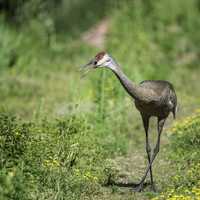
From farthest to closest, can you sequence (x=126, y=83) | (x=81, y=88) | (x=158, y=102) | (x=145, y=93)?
(x=81, y=88)
(x=158, y=102)
(x=145, y=93)
(x=126, y=83)

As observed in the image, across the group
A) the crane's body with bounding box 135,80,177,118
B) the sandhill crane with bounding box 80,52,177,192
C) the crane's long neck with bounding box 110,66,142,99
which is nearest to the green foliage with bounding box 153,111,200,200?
the sandhill crane with bounding box 80,52,177,192

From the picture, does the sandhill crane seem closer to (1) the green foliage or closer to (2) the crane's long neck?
(2) the crane's long neck

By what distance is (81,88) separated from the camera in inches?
509

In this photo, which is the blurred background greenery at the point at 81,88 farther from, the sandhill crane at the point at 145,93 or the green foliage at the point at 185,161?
the sandhill crane at the point at 145,93

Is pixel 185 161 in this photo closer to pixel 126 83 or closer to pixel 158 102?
pixel 158 102

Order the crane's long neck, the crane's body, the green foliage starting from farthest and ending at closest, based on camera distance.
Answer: the crane's body < the crane's long neck < the green foliage

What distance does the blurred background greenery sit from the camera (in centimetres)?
768

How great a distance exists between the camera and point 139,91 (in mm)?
8070

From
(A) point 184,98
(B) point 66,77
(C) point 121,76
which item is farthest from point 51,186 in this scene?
(B) point 66,77

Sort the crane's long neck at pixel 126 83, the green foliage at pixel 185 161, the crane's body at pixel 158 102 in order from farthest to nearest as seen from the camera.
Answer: the crane's body at pixel 158 102 < the crane's long neck at pixel 126 83 < the green foliage at pixel 185 161

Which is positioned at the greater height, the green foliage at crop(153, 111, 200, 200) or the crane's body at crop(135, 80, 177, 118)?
the crane's body at crop(135, 80, 177, 118)

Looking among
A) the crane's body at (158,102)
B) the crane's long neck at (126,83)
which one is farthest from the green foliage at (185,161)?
the crane's long neck at (126,83)

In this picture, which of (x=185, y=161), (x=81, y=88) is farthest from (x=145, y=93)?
(x=81, y=88)

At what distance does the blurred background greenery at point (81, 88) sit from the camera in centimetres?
768
